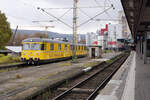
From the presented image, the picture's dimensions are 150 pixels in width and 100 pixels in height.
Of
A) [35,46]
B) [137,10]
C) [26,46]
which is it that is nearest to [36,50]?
[35,46]

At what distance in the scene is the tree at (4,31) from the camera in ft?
118

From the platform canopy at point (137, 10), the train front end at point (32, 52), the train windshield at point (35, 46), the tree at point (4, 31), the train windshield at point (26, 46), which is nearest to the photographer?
the platform canopy at point (137, 10)

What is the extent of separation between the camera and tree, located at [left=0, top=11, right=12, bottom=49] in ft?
118

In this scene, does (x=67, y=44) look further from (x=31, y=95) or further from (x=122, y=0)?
(x=31, y=95)

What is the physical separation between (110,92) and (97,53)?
2719 cm

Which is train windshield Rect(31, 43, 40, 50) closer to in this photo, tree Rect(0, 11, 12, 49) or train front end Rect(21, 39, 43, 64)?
train front end Rect(21, 39, 43, 64)

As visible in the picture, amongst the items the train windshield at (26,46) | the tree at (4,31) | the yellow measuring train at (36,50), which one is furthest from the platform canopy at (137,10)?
the tree at (4,31)

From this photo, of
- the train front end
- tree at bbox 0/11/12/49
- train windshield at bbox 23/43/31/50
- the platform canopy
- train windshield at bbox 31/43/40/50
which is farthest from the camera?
tree at bbox 0/11/12/49

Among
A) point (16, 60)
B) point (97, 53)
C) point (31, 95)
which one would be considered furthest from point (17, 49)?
point (31, 95)

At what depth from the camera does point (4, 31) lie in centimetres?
3684

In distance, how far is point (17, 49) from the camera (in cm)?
2934

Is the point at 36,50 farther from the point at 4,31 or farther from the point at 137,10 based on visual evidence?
the point at 4,31

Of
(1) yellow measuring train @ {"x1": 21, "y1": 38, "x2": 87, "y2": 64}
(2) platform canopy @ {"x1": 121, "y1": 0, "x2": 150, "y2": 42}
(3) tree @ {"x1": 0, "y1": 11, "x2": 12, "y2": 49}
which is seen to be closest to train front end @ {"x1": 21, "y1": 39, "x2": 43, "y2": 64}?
(1) yellow measuring train @ {"x1": 21, "y1": 38, "x2": 87, "y2": 64}

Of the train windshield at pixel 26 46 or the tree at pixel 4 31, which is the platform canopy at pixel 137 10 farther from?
the tree at pixel 4 31
